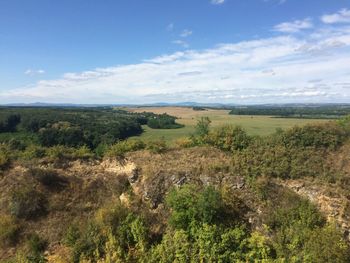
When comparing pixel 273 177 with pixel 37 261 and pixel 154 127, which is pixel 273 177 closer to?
pixel 37 261

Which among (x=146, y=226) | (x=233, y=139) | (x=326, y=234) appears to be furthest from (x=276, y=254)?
(x=233, y=139)

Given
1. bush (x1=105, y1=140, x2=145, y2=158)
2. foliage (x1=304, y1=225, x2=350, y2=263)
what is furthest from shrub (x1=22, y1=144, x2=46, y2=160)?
foliage (x1=304, y1=225, x2=350, y2=263)

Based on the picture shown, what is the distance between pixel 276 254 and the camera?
1364 cm

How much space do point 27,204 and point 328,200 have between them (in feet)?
51.1

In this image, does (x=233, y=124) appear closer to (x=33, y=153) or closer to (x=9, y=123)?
(x=33, y=153)

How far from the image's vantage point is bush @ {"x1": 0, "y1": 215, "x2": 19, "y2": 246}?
1622 centimetres

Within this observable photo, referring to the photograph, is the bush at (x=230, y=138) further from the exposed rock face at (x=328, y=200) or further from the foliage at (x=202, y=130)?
the exposed rock face at (x=328, y=200)

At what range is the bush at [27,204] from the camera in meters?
17.8

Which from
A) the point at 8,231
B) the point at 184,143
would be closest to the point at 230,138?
the point at 184,143

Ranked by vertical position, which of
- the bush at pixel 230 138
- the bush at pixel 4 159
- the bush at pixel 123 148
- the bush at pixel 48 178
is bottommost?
the bush at pixel 48 178

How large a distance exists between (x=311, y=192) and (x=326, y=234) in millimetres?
3210

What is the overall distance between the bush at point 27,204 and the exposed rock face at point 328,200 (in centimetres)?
1328

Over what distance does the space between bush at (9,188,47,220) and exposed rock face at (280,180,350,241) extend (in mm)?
13281

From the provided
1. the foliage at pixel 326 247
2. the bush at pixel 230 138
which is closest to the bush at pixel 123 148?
the bush at pixel 230 138
